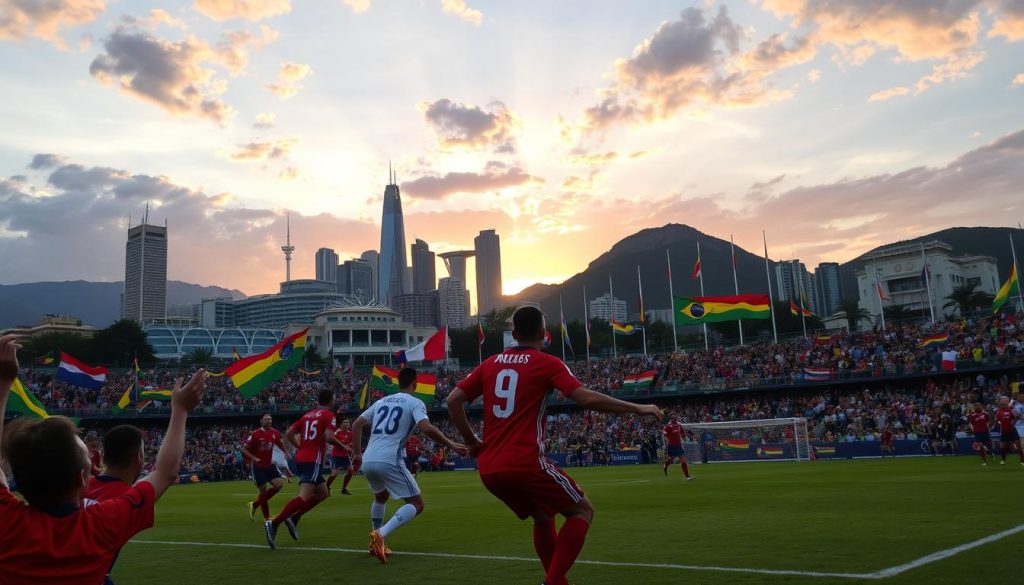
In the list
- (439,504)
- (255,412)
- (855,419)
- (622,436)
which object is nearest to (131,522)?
(439,504)

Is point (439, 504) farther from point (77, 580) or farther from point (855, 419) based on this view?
point (855, 419)

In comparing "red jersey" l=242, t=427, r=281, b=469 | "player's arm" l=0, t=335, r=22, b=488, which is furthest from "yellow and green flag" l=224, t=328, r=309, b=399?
"player's arm" l=0, t=335, r=22, b=488

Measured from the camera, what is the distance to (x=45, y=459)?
3539 millimetres

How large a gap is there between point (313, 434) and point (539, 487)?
8.24 metres

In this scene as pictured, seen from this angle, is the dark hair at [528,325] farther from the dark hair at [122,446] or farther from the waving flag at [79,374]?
the waving flag at [79,374]

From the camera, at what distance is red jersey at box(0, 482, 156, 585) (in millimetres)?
3549

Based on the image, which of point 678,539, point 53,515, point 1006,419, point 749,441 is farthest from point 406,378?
point 749,441

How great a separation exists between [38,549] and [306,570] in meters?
6.94

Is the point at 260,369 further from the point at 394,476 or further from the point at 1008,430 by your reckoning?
the point at 1008,430

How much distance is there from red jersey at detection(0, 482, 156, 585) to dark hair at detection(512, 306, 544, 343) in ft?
12.7

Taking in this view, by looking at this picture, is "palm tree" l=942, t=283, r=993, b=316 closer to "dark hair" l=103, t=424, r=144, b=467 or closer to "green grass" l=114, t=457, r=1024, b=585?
"green grass" l=114, t=457, r=1024, b=585

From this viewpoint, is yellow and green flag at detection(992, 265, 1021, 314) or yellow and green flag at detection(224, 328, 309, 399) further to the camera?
yellow and green flag at detection(992, 265, 1021, 314)

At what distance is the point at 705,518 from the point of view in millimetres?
13516

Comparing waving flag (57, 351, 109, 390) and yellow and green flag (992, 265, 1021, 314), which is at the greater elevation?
yellow and green flag (992, 265, 1021, 314)
